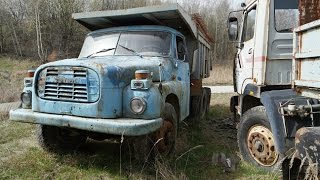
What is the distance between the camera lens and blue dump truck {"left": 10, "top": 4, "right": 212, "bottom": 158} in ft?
13.5

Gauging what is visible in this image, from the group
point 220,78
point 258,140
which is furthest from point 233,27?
point 220,78

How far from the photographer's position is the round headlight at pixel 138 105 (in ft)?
13.5

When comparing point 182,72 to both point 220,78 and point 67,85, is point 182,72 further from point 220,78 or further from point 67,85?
point 220,78

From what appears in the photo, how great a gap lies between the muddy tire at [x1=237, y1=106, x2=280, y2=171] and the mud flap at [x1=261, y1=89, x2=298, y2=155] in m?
0.42

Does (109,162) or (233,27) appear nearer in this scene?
(109,162)

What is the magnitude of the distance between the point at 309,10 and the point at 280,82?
1.69 m

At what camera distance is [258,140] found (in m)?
4.62

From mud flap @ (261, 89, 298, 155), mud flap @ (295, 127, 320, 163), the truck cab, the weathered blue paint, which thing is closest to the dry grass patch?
the truck cab

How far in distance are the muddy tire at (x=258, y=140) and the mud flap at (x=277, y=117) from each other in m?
0.42

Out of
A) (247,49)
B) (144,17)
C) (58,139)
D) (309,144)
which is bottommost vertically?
(58,139)

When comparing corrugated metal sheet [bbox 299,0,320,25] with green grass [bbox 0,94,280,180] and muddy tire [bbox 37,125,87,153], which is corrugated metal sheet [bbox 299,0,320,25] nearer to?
green grass [bbox 0,94,280,180]

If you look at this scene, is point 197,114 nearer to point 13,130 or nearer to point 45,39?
point 13,130

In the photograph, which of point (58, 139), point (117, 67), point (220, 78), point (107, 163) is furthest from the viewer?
point (220, 78)

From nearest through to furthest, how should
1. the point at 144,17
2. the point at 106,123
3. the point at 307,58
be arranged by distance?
the point at 307,58, the point at 106,123, the point at 144,17
